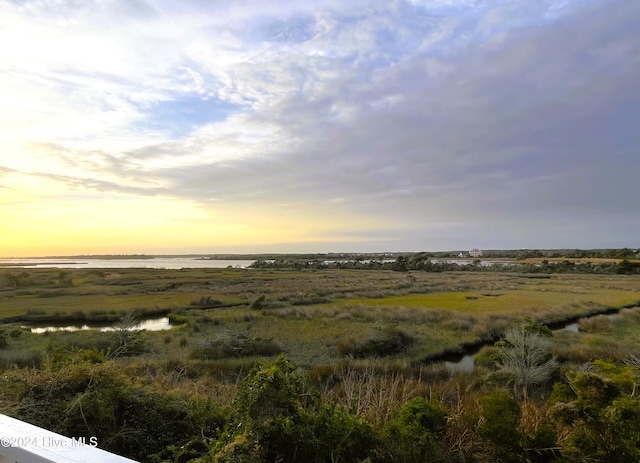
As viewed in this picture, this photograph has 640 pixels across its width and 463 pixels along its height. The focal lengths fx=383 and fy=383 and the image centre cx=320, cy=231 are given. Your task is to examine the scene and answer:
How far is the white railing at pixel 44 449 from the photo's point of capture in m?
1.37

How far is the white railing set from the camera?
1368mm

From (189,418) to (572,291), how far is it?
4328cm

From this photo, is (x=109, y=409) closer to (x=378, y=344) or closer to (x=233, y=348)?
(x=233, y=348)

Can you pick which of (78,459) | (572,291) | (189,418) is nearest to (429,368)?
(189,418)

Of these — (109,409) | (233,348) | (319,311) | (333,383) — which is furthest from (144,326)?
(109,409)

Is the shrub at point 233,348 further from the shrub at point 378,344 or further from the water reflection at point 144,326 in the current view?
the water reflection at point 144,326

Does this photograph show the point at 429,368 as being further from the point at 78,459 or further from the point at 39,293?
the point at 39,293

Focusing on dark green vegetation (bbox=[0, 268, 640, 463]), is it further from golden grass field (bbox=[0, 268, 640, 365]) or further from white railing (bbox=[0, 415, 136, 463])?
white railing (bbox=[0, 415, 136, 463])

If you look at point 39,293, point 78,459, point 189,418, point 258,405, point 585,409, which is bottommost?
point 39,293

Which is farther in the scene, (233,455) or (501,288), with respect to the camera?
(501,288)

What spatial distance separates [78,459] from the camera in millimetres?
1364

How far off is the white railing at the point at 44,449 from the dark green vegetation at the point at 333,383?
1390 mm

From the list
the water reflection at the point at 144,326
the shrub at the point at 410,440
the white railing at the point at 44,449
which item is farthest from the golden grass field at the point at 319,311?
the white railing at the point at 44,449

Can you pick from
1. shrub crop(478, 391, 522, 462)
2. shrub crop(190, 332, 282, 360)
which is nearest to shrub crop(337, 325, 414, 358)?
shrub crop(190, 332, 282, 360)
